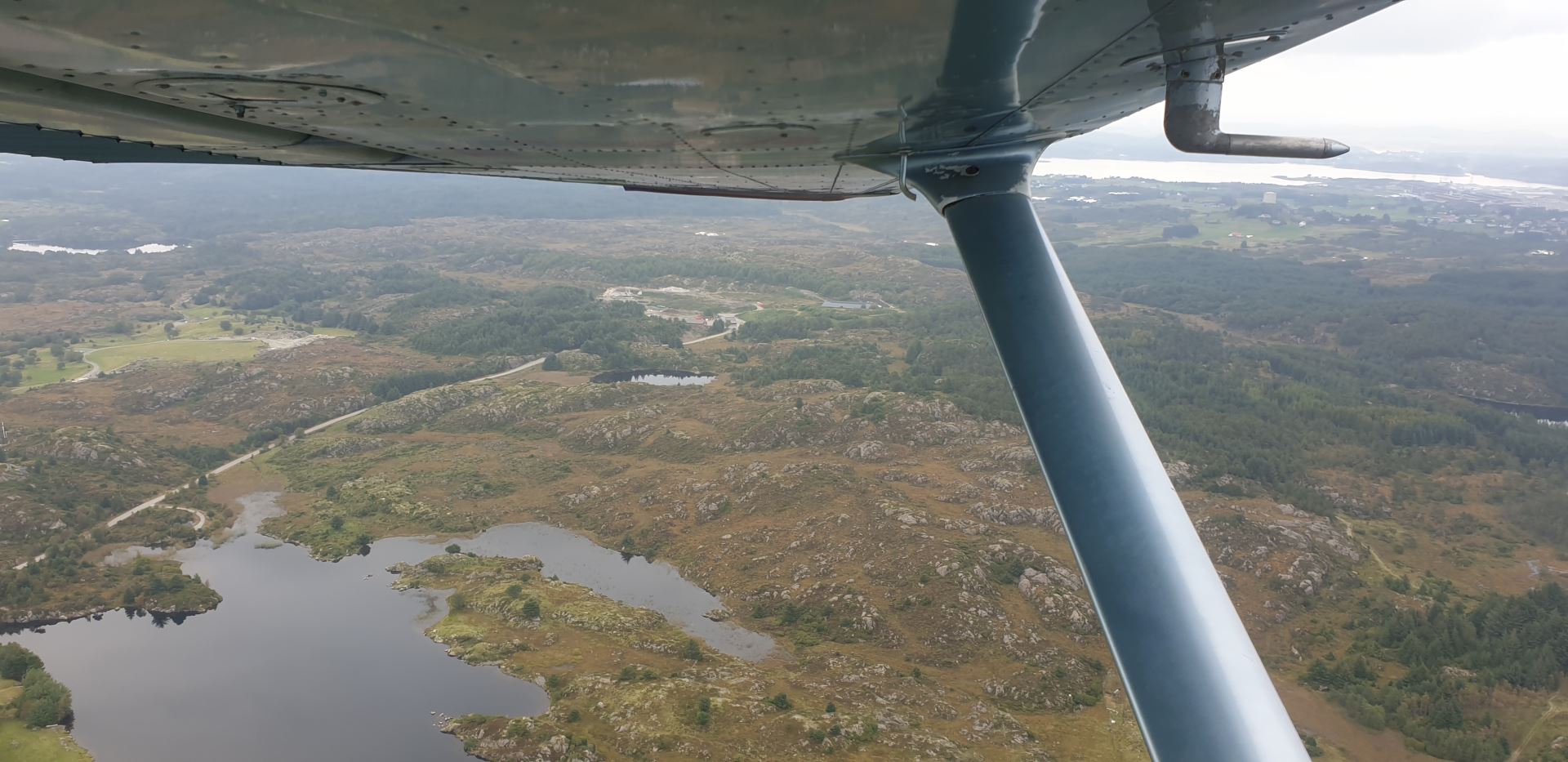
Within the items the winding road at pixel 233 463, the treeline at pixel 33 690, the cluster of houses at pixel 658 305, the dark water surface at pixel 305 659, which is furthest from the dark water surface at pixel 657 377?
the treeline at pixel 33 690

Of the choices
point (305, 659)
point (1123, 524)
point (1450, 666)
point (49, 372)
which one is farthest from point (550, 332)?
point (1123, 524)

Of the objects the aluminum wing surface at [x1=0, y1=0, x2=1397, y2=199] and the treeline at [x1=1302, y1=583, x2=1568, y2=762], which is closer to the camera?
the aluminum wing surface at [x1=0, y1=0, x2=1397, y2=199]

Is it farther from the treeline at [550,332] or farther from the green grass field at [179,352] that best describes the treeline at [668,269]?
the green grass field at [179,352]

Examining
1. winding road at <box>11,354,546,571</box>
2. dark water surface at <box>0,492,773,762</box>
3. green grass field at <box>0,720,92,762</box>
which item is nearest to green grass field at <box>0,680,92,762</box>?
green grass field at <box>0,720,92,762</box>

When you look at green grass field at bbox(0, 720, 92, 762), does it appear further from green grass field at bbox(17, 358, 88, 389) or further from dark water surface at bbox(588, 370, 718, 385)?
green grass field at bbox(17, 358, 88, 389)

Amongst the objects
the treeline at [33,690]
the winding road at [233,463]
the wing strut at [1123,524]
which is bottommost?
the treeline at [33,690]

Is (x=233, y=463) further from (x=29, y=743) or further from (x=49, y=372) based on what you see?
(x=49, y=372)
